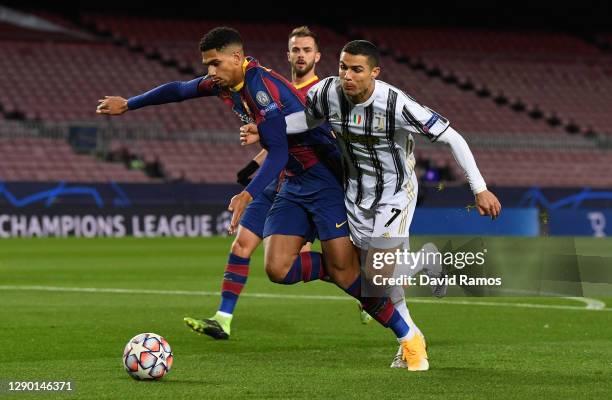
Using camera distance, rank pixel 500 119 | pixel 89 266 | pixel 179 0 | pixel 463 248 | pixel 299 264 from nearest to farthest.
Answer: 1. pixel 463 248
2. pixel 299 264
3. pixel 89 266
4. pixel 500 119
5. pixel 179 0

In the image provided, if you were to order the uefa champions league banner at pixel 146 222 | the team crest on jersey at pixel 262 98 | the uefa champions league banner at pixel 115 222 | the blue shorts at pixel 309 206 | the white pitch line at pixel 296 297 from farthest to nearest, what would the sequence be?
1. the uefa champions league banner at pixel 115 222
2. the uefa champions league banner at pixel 146 222
3. the white pitch line at pixel 296 297
4. the blue shorts at pixel 309 206
5. the team crest on jersey at pixel 262 98

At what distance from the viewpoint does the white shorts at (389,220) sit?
24.9ft

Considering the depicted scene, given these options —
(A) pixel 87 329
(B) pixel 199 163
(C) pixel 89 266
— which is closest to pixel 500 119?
(B) pixel 199 163

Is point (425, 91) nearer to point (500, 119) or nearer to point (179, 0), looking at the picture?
point (500, 119)

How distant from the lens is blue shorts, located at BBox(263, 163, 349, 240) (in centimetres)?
795

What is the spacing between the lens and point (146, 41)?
Result: 35.1 m

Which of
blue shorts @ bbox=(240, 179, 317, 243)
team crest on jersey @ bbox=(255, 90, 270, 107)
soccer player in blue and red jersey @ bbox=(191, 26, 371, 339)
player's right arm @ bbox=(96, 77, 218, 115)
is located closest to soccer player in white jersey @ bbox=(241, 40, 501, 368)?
team crest on jersey @ bbox=(255, 90, 270, 107)

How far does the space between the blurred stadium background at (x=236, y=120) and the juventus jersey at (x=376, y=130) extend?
46.8ft

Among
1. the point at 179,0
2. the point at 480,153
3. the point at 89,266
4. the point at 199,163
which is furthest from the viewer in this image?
the point at 179,0

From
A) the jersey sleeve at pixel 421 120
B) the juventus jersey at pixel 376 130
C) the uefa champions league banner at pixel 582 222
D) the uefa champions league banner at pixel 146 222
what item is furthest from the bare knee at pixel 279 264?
the uefa champions league banner at pixel 582 222

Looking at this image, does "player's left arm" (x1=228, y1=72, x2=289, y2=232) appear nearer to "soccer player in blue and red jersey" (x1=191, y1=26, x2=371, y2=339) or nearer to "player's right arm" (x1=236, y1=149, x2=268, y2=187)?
"soccer player in blue and red jersey" (x1=191, y1=26, x2=371, y2=339)

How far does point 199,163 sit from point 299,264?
71.1ft

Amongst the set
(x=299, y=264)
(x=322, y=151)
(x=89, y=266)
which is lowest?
(x=89, y=266)

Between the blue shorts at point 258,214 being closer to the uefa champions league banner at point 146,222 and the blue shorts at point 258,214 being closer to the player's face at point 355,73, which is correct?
the player's face at point 355,73
